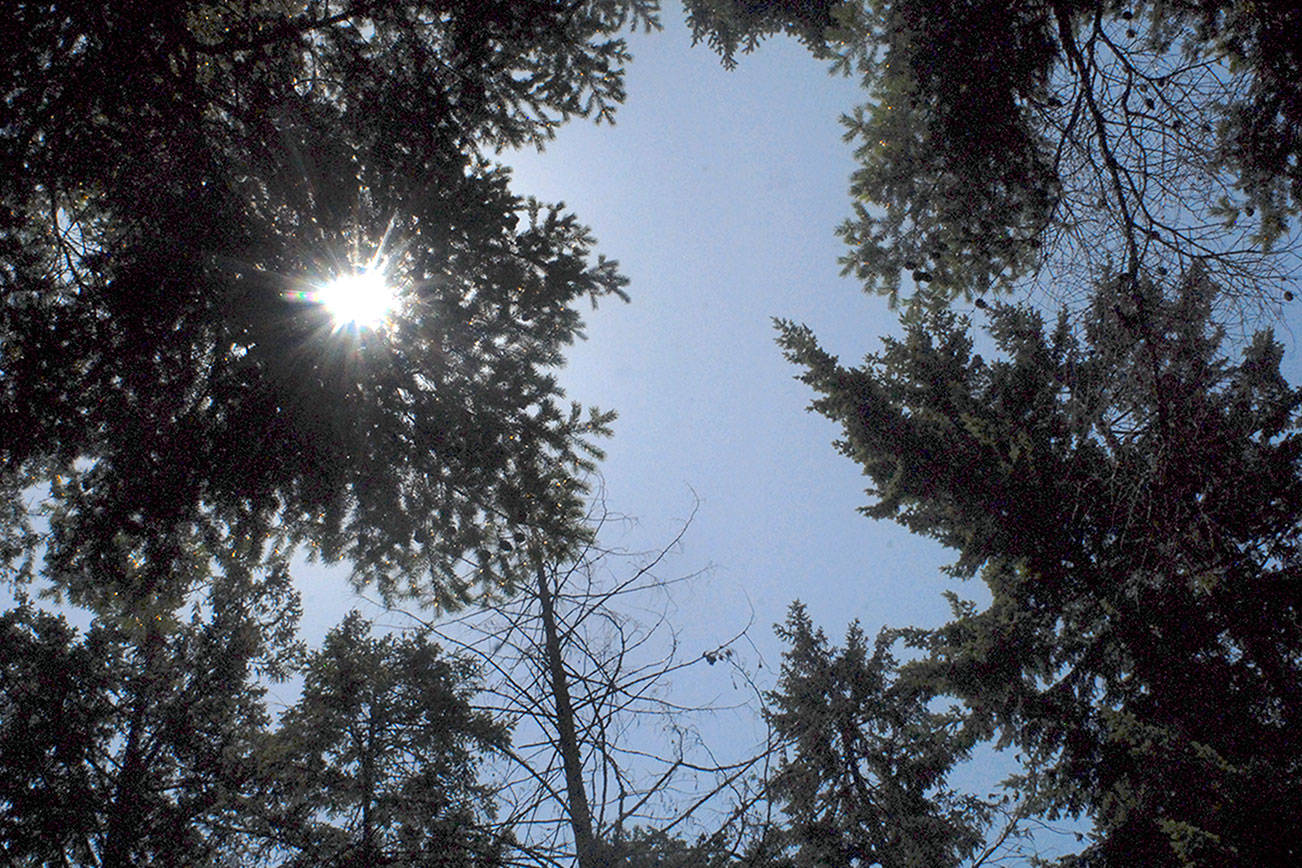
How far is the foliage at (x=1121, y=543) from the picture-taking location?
3.34 m

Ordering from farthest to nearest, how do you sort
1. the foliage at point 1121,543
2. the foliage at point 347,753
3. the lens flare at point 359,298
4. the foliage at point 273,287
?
the foliage at point 347,753, the lens flare at point 359,298, the foliage at point 273,287, the foliage at point 1121,543

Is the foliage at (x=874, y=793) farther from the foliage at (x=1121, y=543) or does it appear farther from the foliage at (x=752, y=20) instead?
the foliage at (x=752, y=20)

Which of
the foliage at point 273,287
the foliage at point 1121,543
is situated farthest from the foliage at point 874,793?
the foliage at point 273,287

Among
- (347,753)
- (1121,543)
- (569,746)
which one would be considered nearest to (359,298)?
(569,746)

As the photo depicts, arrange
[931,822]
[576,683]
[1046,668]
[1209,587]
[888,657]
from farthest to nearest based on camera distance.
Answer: [888,657] < [931,822] < [1046,668] < [576,683] < [1209,587]

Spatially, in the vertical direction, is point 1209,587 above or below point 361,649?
below

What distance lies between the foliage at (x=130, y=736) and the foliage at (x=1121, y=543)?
899 cm

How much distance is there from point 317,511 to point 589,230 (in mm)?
3412

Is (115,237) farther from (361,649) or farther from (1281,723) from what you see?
(1281,723)

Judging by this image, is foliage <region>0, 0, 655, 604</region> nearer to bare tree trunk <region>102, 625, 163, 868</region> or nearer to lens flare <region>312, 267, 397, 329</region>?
lens flare <region>312, 267, 397, 329</region>

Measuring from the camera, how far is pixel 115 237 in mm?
4863

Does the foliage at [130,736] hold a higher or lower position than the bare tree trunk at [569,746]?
higher

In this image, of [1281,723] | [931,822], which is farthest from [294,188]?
[931,822]

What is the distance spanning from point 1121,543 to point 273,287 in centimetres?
598
